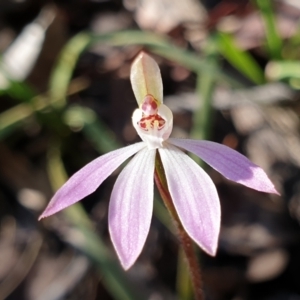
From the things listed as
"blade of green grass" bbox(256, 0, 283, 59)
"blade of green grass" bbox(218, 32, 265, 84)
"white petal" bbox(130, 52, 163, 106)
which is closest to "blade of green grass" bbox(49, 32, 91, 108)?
"blade of green grass" bbox(218, 32, 265, 84)

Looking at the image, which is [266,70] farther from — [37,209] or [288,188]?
[37,209]

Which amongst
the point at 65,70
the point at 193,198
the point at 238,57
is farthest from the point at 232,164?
the point at 65,70

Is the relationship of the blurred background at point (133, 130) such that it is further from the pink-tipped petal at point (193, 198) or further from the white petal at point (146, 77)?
the pink-tipped petal at point (193, 198)

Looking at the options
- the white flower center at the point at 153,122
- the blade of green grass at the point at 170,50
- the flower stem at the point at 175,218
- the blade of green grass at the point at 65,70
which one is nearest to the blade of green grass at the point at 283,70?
the blade of green grass at the point at 170,50

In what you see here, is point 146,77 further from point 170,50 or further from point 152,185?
point 170,50

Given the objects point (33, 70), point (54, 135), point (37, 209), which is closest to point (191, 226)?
point (37, 209)

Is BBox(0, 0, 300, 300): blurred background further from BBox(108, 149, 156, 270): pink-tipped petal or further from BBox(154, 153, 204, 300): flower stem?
BBox(108, 149, 156, 270): pink-tipped petal
